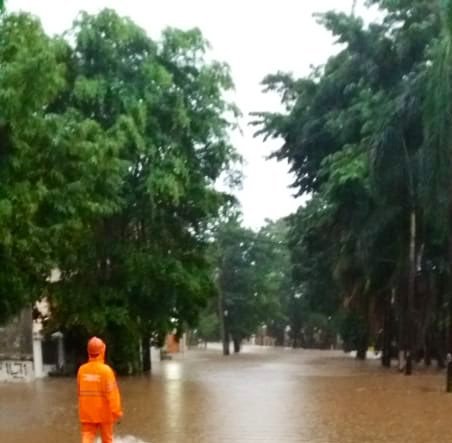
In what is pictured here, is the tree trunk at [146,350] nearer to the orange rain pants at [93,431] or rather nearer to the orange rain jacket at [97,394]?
the orange rain pants at [93,431]

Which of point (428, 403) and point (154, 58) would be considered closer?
point (428, 403)

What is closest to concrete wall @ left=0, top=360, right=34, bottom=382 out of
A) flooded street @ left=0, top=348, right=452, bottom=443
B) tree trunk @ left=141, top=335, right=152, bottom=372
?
flooded street @ left=0, top=348, right=452, bottom=443

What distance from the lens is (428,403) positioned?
80.6 feet

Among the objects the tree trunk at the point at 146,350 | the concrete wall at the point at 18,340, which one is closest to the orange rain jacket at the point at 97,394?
the concrete wall at the point at 18,340

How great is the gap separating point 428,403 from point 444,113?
303 inches

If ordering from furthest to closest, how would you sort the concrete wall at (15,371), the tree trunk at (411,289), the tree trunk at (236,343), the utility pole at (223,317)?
the tree trunk at (236,343)
the utility pole at (223,317)
the concrete wall at (15,371)
the tree trunk at (411,289)

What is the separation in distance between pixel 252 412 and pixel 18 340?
18.1 m

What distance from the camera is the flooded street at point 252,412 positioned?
17141 mm

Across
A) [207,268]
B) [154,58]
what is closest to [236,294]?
[207,268]

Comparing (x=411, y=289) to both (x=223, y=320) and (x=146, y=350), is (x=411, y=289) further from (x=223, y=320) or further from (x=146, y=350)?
(x=223, y=320)

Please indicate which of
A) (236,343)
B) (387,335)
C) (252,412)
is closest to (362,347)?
(387,335)

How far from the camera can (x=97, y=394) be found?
37.8 ft

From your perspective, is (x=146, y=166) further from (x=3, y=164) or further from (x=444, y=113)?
(x=3, y=164)

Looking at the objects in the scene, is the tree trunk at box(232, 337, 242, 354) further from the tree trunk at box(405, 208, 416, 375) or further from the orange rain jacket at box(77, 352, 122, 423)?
the orange rain jacket at box(77, 352, 122, 423)
